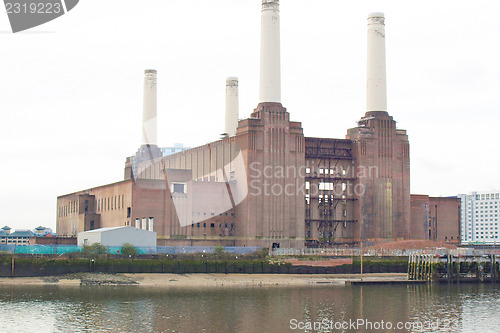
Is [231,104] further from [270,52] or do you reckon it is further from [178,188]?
[178,188]

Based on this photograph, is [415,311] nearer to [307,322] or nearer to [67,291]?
[307,322]

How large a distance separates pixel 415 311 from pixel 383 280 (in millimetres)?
24806

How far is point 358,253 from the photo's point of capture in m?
106

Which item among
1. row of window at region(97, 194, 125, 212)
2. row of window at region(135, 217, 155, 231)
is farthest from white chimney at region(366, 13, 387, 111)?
row of window at region(97, 194, 125, 212)

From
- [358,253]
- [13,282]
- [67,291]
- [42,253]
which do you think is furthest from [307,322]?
[358,253]

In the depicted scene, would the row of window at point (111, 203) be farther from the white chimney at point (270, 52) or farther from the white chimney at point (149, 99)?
the white chimney at point (270, 52)

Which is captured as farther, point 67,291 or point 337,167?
point 337,167

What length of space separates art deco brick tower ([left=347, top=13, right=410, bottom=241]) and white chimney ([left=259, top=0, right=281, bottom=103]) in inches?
683

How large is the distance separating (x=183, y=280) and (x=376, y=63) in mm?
57282

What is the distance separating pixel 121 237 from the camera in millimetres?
97562

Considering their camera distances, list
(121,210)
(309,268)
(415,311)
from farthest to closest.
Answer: (121,210)
(309,268)
(415,311)

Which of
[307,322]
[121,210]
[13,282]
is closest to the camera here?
[307,322]

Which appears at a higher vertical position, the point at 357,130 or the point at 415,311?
the point at 357,130

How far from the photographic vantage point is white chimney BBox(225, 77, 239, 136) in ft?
494
